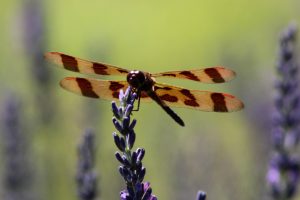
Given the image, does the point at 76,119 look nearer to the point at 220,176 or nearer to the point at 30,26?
the point at 220,176

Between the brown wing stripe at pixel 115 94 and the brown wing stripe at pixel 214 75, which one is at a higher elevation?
the brown wing stripe at pixel 214 75

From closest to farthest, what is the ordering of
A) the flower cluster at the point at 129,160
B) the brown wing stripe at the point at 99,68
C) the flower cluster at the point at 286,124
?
the flower cluster at the point at 129,160 → the brown wing stripe at the point at 99,68 → the flower cluster at the point at 286,124

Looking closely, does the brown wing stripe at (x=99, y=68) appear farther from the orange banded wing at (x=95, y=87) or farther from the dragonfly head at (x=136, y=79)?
the dragonfly head at (x=136, y=79)

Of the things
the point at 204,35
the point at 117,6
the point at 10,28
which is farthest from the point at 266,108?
the point at 117,6

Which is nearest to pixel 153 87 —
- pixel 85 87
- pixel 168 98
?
pixel 168 98

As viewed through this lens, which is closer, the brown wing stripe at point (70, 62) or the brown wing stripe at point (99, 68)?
the brown wing stripe at point (70, 62)

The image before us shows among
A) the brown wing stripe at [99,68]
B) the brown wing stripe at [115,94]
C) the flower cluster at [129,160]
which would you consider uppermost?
the brown wing stripe at [99,68]

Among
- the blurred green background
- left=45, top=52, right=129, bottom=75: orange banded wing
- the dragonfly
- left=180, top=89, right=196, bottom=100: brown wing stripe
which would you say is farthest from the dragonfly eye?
the blurred green background

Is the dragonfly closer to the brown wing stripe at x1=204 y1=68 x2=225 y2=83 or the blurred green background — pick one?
the brown wing stripe at x1=204 y1=68 x2=225 y2=83

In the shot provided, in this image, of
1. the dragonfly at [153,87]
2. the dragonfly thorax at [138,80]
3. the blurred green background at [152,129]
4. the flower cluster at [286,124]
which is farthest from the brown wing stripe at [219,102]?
the blurred green background at [152,129]
